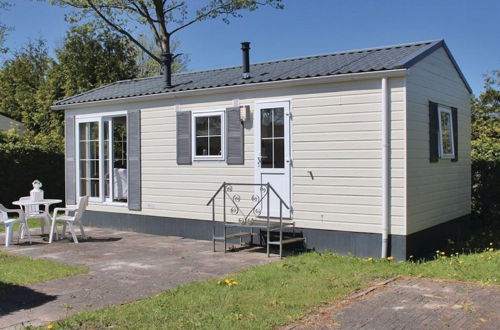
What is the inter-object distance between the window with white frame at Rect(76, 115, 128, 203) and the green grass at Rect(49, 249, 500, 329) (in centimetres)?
517

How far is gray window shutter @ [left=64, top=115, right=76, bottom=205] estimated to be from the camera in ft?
38.7

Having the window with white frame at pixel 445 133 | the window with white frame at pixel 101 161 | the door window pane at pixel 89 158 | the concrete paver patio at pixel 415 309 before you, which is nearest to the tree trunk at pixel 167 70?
the window with white frame at pixel 101 161

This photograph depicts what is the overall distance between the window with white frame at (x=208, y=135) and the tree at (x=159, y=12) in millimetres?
13963

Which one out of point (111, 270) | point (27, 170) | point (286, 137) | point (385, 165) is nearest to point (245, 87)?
point (286, 137)

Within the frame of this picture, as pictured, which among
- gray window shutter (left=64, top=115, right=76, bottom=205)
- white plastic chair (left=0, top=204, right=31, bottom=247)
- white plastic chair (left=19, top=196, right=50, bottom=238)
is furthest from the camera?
gray window shutter (left=64, top=115, right=76, bottom=205)

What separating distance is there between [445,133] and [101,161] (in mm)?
7009

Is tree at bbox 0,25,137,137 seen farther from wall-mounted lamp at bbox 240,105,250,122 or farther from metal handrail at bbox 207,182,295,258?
wall-mounted lamp at bbox 240,105,250,122

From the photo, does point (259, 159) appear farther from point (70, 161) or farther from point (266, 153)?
point (70, 161)

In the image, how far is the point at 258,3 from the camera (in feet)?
78.4

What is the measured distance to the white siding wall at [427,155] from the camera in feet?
25.1

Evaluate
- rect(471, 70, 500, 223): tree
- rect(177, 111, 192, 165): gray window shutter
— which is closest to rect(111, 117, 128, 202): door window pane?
rect(177, 111, 192, 165): gray window shutter

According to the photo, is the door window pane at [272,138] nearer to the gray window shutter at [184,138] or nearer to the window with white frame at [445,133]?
the gray window shutter at [184,138]

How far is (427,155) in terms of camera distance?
8.20 meters

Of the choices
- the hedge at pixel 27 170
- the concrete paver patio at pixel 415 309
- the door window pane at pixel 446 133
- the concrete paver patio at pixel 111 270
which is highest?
the door window pane at pixel 446 133
